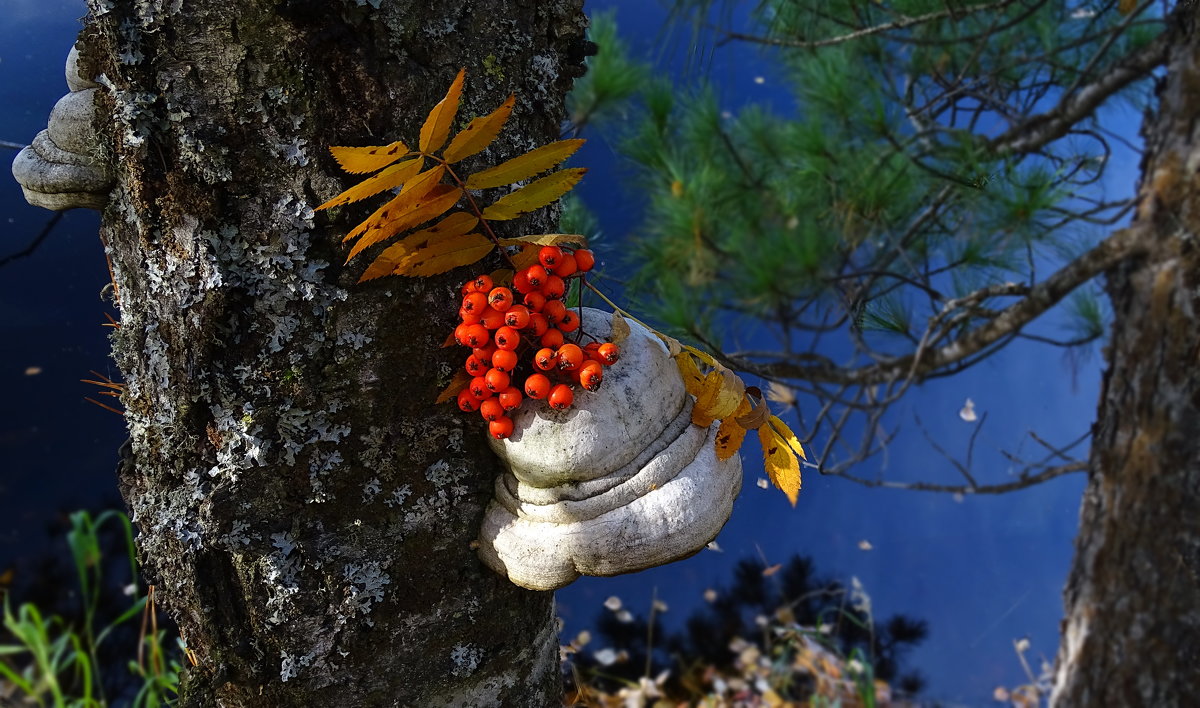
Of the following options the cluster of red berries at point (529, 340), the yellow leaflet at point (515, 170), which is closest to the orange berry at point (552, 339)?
the cluster of red berries at point (529, 340)

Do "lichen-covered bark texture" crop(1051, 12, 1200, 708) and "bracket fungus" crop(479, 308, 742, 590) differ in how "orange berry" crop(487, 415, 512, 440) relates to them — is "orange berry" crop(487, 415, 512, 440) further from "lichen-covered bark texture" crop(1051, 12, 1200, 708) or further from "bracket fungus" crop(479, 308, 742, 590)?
"lichen-covered bark texture" crop(1051, 12, 1200, 708)

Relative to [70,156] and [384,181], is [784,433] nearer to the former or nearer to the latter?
[384,181]

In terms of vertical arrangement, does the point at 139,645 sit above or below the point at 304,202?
below

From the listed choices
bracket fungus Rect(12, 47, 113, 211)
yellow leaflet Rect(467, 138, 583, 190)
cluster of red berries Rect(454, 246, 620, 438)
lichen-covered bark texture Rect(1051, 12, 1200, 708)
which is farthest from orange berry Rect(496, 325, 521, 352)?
lichen-covered bark texture Rect(1051, 12, 1200, 708)

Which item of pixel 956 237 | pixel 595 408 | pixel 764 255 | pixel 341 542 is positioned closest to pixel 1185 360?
pixel 956 237

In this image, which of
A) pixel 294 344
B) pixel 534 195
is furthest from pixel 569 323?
pixel 294 344

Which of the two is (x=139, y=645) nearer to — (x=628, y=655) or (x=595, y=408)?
(x=628, y=655)
